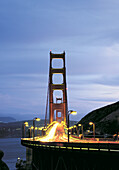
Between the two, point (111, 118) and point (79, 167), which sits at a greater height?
point (111, 118)

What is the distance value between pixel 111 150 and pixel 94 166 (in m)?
2.50

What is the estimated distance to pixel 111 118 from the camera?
135m

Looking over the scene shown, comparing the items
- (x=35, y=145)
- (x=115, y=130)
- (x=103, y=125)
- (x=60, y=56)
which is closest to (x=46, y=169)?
(x=35, y=145)

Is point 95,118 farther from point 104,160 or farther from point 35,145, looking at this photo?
point 104,160

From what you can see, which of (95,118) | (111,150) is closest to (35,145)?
(111,150)

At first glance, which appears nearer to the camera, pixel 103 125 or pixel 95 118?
pixel 103 125

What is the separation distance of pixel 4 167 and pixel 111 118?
3122 inches

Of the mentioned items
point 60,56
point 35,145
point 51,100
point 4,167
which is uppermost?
point 60,56

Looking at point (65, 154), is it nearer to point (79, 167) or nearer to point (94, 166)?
point (79, 167)

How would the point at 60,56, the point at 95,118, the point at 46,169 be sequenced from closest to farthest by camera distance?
the point at 46,169 → the point at 60,56 → the point at 95,118

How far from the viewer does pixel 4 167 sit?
2431 inches

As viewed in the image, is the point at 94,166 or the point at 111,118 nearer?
the point at 94,166

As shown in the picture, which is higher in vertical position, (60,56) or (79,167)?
(60,56)

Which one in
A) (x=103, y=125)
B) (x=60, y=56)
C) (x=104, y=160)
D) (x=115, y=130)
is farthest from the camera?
(x=60, y=56)
